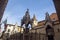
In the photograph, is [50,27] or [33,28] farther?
[33,28]

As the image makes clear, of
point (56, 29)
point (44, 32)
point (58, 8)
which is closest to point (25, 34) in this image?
point (44, 32)

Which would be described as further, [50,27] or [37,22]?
[37,22]

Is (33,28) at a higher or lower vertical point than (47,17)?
lower

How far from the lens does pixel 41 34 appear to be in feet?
112

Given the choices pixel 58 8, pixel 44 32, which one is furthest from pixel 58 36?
pixel 58 8

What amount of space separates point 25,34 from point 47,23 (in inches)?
228

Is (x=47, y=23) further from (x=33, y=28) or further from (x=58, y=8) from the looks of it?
(x=58, y=8)

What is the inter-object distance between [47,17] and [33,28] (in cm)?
436

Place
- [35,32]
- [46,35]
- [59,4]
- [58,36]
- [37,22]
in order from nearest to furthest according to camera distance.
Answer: [59,4], [58,36], [46,35], [35,32], [37,22]

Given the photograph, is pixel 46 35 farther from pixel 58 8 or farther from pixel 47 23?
pixel 58 8

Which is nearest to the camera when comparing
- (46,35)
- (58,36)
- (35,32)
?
(58,36)

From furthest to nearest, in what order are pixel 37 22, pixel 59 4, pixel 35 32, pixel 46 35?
pixel 37 22, pixel 35 32, pixel 46 35, pixel 59 4

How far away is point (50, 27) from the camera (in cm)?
3306

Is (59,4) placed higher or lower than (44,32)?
higher
